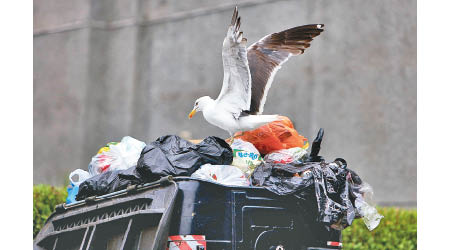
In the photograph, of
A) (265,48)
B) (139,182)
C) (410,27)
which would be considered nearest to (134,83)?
(410,27)

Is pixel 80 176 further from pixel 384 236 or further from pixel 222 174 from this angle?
pixel 384 236

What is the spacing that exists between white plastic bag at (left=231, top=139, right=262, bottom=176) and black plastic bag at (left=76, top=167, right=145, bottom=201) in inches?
24.1

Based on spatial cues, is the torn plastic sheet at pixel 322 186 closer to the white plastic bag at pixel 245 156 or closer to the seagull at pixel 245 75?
the white plastic bag at pixel 245 156

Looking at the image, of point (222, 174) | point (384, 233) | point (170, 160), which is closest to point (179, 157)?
point (170, 160)

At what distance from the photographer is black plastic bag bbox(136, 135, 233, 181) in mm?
3941

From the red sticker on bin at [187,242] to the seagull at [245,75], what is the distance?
1.12 m

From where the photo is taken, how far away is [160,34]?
399 inches

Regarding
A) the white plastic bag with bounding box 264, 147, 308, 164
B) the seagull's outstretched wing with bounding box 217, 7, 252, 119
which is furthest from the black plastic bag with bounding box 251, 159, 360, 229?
the seagull's outstretched wing with bounding box 217, 7, 252, 119

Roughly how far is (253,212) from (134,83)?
6.79 m

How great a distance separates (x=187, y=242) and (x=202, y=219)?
0.15m

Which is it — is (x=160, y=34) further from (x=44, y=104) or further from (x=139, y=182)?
(x=139, y=182)

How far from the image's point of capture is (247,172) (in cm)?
417

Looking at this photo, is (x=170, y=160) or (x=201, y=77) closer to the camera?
(x=170, y=160)

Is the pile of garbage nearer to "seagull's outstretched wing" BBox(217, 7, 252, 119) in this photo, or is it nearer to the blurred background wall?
"seagull's outstretched wing" BBox(217, 7, 252, 119)
